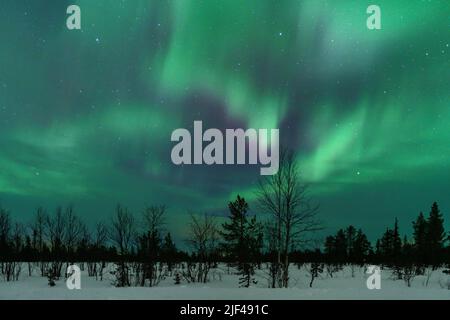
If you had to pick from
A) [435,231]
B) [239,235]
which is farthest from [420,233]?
[239,235]

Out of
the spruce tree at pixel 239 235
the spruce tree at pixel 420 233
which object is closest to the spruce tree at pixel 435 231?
the spruce tree at pixel 420 233

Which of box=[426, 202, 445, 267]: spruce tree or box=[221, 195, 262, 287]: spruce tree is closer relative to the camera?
box=[221, 195, 262, 287]: spruce tree

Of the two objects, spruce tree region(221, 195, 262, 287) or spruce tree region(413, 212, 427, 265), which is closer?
spruce tree region(221, 195, 262, 287)

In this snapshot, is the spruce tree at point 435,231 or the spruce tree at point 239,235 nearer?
the spruce tree at point 239,235

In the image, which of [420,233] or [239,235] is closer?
[239,235]

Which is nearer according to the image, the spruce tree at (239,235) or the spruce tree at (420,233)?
the spruce tree at (239,235)

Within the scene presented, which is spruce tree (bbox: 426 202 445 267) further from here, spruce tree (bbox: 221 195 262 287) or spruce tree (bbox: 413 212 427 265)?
spruce tree (bbox: 221 195 262 287)

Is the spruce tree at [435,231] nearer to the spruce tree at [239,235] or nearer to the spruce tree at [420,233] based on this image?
the spruce tree at [420,233]

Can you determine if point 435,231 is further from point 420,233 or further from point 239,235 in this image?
point 239,235

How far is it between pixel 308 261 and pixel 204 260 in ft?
114

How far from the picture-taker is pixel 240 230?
3881 cm

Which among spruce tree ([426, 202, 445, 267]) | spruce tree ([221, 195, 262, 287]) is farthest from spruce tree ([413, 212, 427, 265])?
spruce tree ([221, 195, 262, 287])
